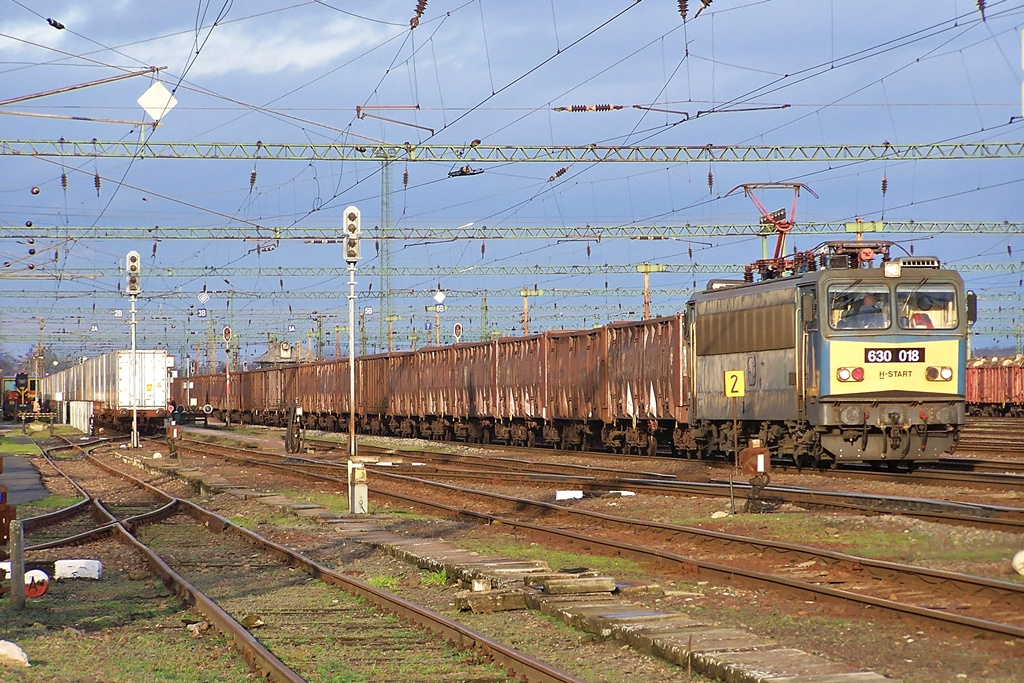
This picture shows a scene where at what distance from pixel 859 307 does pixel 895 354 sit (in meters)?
1.01

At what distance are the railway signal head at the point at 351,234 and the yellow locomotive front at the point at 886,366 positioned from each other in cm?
794

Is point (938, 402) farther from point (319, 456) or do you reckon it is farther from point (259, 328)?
point (259, 328)

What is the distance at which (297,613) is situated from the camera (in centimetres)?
1071

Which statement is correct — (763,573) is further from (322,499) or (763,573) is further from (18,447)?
(18,447)

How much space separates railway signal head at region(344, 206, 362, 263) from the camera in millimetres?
19938

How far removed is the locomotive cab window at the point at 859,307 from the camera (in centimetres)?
2075

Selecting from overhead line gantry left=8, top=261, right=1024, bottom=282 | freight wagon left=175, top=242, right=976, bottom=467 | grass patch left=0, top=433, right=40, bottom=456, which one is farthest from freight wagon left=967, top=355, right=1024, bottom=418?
grass patch left=0, top=433, right=40, bottom=456

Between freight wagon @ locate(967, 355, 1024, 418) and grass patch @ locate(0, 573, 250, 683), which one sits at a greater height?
freight wagon @ locate(967, 355, 1024, 418)

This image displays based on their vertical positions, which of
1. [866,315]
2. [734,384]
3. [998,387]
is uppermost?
[866,315]

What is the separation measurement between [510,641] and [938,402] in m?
13.7

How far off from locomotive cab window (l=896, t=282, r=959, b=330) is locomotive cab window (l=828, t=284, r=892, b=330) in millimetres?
261

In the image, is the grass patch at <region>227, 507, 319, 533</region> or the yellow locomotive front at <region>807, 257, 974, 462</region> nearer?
the grass patch at <region>227, 507, 319, 533</region>

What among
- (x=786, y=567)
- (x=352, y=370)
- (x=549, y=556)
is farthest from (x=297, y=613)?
(x=352, y=370)

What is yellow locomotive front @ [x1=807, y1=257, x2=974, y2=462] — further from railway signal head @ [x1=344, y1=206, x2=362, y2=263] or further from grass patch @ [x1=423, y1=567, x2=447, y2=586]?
grass patch @ [x1=423, y1=567, x2=447, y2=586]
